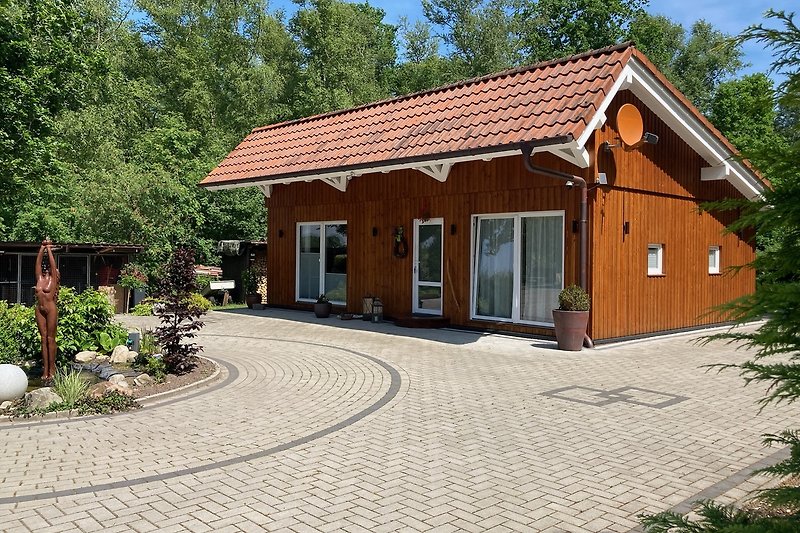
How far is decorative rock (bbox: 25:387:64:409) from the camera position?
274 inches

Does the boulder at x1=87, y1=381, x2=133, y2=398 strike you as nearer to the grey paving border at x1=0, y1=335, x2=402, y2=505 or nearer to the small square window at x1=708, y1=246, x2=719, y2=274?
the grey paving border at x1=0, y1=335, x2=402, y2=505

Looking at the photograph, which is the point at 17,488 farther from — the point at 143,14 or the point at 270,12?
the point at 270,12

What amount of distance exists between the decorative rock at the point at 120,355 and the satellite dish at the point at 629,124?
30.1ft

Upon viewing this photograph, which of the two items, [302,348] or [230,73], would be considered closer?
[302,348]

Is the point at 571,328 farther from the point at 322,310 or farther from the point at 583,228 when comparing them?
the point at 322,310

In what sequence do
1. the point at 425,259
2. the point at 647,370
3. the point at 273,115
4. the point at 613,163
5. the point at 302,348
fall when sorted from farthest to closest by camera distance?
the point at 273,115 → the point at 425,259 → the point at 613,163 → the point at 302,348 → the point at 647,370

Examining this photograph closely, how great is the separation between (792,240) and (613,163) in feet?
33.2

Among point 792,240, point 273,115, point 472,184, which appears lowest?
point 792,240

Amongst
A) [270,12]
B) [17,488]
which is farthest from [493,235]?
[270,12]

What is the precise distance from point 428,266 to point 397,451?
915 cm

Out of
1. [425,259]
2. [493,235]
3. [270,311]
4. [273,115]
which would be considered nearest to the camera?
[493,235]

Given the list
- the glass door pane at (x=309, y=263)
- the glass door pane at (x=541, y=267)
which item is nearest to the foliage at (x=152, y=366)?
the glass door pane at (x=541, y=267)

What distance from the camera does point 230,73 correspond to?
3438 cm

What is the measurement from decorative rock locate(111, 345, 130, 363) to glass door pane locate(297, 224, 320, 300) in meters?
7.99
